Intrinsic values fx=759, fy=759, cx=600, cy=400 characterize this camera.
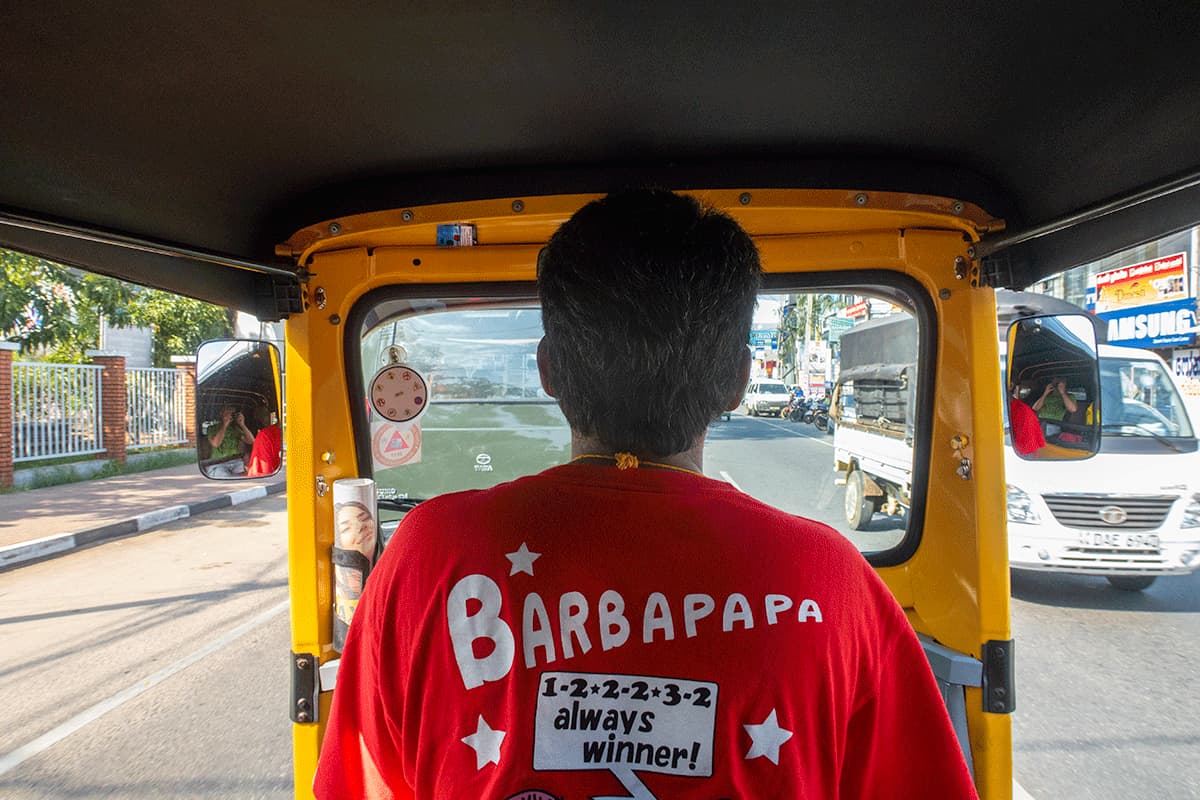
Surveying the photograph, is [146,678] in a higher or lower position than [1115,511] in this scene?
lower

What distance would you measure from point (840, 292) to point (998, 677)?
1090mm

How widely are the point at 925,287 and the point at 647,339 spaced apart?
137cm

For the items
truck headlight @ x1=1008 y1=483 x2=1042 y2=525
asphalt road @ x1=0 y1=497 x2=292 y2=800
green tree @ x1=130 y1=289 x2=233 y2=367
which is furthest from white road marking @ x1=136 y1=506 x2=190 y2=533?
truck headlight @ x1=1008 y1=483 x2=1042 y2=525

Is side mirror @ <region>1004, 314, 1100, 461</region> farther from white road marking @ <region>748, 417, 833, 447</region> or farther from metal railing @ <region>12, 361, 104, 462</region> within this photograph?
metal railing @ <region>12, 361, 104, 462</region>

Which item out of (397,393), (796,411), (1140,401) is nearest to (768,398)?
(796,411)

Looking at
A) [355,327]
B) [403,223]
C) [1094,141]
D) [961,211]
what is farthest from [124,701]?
[1094,141]

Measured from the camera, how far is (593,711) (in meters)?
0.85

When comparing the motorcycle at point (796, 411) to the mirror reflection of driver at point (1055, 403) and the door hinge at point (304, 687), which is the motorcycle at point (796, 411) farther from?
the door hinge at point (304, 687)

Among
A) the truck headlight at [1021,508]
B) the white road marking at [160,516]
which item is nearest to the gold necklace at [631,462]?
the truck headlight at [1021,508]

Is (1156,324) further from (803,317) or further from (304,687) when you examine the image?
(304,687)

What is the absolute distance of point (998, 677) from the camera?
6.08 feet

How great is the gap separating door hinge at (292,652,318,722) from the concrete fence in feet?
38.2

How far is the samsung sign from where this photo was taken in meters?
16.8

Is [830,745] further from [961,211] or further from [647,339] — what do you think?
[961,211]
